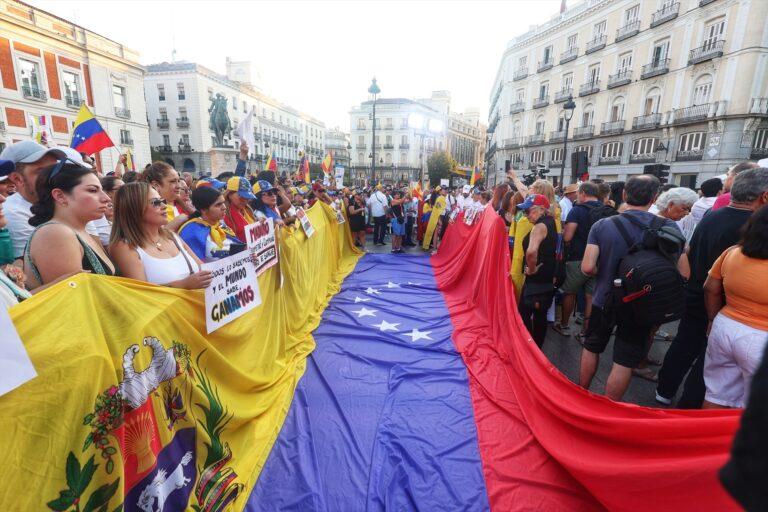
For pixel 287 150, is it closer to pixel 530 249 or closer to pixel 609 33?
pixel 609 33

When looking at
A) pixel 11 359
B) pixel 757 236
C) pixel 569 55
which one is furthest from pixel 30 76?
pixel 569 55

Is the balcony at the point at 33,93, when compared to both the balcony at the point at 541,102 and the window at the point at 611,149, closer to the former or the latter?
the balcony at the point at 541,102

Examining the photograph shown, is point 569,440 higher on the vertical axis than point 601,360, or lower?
higher

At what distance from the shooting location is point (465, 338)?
15.8 feet

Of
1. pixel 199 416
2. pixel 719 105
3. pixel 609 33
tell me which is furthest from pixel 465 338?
pixel 609 33

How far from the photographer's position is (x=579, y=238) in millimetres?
4789

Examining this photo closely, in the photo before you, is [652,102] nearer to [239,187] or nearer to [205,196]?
[239,187]

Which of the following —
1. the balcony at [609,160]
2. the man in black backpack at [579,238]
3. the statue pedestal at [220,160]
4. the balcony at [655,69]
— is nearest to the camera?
the man in black backpack at [579,238]

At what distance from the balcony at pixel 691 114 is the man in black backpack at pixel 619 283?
28071 millimetres

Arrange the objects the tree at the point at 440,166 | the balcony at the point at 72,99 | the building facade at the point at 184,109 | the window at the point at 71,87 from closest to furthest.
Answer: the window at the point at 71,87 → the balcony at the point at 72,99 → the building facade at the point at 184,109 → the tree at the point at 440,166

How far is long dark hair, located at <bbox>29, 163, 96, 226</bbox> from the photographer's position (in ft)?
6.68

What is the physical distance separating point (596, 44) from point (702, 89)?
1022 cm

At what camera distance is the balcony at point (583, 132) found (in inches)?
1229

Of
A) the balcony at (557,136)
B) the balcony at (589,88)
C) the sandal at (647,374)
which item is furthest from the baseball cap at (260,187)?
the balcony at (557,136)
